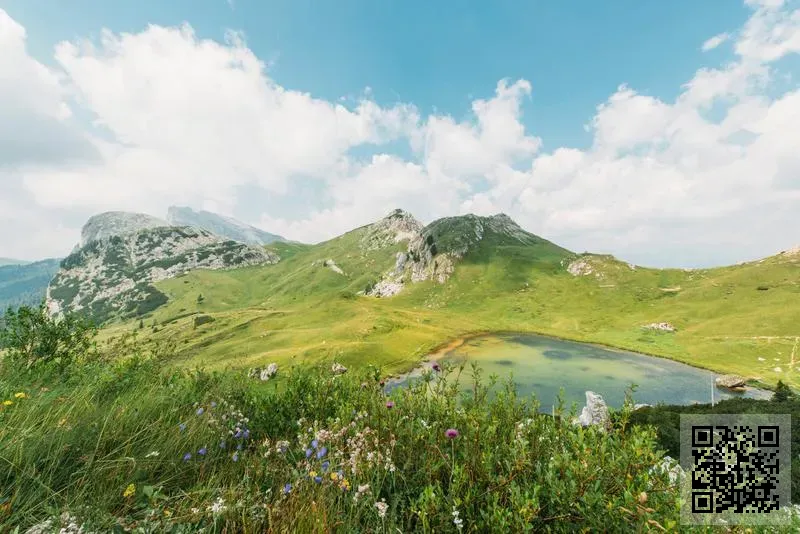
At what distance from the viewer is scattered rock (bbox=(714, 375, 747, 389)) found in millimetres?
63875

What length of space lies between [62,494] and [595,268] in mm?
223115

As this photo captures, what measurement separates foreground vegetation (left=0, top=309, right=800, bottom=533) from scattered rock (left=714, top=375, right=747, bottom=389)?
8277cm

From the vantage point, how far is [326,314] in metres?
132

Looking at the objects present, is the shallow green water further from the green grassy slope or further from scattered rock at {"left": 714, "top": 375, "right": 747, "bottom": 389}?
the green grassy slope

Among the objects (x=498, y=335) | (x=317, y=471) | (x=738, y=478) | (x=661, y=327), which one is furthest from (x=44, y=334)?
(x=661, y=327)

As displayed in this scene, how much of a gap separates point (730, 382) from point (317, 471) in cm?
8809

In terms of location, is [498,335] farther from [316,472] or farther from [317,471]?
[316,472]

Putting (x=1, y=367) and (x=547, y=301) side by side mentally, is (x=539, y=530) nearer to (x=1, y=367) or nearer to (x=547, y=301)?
(x=1, y=367)

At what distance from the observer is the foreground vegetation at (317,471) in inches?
157

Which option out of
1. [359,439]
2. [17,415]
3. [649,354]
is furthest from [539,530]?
[649,354]

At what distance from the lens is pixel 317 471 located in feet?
16.8

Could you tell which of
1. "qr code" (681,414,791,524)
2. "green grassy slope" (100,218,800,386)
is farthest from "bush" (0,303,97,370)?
"green grassy slope" (100,218,800,386)

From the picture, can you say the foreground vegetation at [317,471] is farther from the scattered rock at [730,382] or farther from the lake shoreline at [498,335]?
the scattered rock at [730,382]

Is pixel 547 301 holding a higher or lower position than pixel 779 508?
higher
